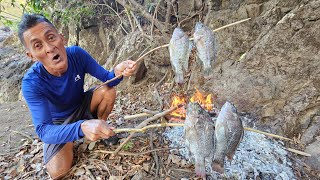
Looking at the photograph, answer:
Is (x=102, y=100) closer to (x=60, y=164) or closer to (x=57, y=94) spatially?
(x=57, y=94)

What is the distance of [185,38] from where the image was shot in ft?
8.70

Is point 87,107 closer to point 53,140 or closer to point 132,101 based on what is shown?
point 53,140

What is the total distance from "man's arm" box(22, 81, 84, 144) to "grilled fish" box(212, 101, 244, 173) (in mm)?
1349

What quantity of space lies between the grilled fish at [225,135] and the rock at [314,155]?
1.71 metres

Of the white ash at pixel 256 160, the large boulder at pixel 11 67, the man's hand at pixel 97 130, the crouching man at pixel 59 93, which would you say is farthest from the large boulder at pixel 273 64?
the large boulder at pixel 11 67

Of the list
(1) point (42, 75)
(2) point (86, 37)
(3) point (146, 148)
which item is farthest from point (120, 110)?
(2) point (86, 37)

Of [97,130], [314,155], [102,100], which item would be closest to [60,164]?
[102,100]

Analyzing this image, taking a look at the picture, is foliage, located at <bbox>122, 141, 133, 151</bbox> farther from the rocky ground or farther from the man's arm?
the man's arm

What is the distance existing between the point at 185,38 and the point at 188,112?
77 cm

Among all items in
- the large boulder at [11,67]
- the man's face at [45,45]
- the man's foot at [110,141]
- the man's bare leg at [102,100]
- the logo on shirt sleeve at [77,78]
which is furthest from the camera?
the large boulder at [11,67]

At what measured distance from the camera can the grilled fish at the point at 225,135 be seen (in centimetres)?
237

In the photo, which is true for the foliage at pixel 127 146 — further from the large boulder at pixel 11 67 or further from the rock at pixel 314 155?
the large boulder at pixel 11 67

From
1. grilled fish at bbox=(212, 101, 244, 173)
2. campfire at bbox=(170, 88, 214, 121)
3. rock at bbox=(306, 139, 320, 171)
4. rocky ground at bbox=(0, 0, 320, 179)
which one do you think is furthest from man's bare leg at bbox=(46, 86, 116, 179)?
rock at bbox=(306, 139, 320, 171)

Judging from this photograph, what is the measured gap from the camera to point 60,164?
3297 millimetres
